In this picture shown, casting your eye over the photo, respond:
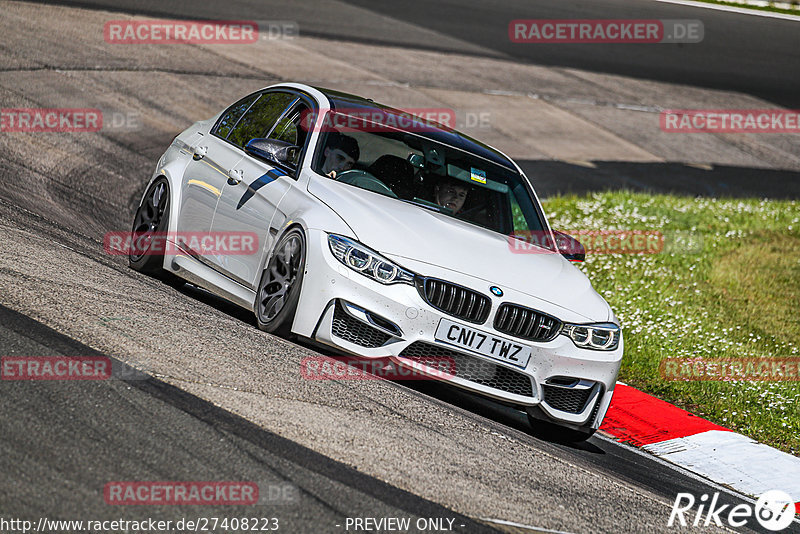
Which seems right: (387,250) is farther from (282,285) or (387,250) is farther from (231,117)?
(231,117)

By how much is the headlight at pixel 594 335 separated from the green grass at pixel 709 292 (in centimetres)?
223

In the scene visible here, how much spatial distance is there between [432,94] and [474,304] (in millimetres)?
13792

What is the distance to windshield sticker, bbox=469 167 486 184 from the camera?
7848 millimetres

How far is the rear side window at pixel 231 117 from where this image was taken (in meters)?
8.52

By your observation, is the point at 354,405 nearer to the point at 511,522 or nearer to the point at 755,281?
the point at 511,522

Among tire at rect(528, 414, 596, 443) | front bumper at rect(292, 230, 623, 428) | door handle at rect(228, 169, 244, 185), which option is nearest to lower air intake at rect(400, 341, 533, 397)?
front bumper at rect(292, 230, 623, 428)

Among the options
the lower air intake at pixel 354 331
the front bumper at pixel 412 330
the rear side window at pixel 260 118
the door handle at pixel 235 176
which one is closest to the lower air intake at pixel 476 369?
the front bumper at pixel 412 330

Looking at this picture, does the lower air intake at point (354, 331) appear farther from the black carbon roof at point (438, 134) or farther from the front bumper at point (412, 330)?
the black carbon roof at point (438, 134)

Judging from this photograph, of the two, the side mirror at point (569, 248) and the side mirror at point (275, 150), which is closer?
the side mirror at point (275, 150)

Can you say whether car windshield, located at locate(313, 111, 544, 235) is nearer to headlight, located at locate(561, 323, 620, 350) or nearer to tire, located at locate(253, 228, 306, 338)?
tire, located at locate(253, 228, 306, 338)

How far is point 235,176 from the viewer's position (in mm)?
7707

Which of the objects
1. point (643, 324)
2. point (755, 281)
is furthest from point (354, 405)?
point (755, 281)

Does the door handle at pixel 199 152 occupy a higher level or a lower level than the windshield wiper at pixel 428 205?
lower

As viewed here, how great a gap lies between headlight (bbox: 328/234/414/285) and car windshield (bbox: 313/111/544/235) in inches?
39.7
